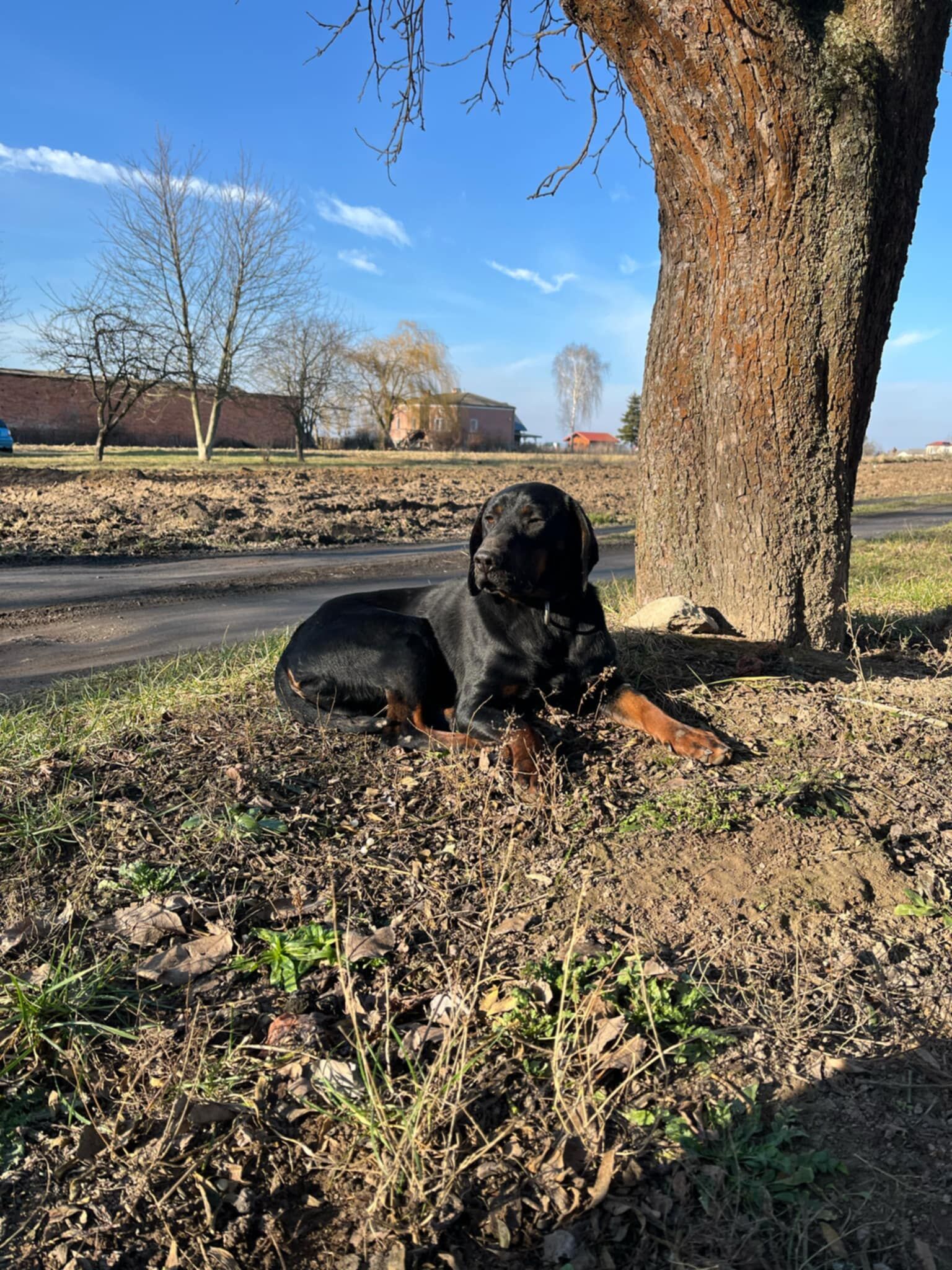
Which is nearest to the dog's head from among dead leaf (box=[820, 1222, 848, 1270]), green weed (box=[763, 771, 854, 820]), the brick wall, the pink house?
green weed (box=[763, 771, 854, 820])

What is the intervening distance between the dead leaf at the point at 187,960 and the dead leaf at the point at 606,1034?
1152 mm

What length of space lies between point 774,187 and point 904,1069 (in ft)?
13.9

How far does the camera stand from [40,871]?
2.97 m

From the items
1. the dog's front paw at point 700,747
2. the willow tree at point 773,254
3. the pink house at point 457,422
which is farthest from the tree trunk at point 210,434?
the dog's front paw at point 700,747

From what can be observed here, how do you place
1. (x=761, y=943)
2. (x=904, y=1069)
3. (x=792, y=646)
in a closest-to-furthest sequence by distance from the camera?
(x=904, y=1069) < (x=761, y=943) < (x=792, y=646)

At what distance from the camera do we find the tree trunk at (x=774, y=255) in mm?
4359

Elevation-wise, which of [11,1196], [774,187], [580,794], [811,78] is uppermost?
[811,78]

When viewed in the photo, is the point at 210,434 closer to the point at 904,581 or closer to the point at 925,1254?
the point at 904,581

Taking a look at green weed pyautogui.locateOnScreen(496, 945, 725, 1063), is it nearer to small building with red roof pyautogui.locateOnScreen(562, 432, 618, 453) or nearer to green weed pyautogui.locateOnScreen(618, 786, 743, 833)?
green weed pyautogui.locateOnScreen(618, 786, 743, 833)

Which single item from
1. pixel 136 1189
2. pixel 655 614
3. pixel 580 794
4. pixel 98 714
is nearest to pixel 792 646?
pixel 655 614

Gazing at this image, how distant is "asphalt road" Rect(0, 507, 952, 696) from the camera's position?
23.6ft

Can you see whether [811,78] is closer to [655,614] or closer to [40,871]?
[655,614]

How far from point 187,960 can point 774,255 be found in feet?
14.6

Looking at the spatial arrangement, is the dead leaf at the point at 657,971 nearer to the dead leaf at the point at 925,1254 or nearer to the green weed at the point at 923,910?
the dead leaf at the point at 925,1254
